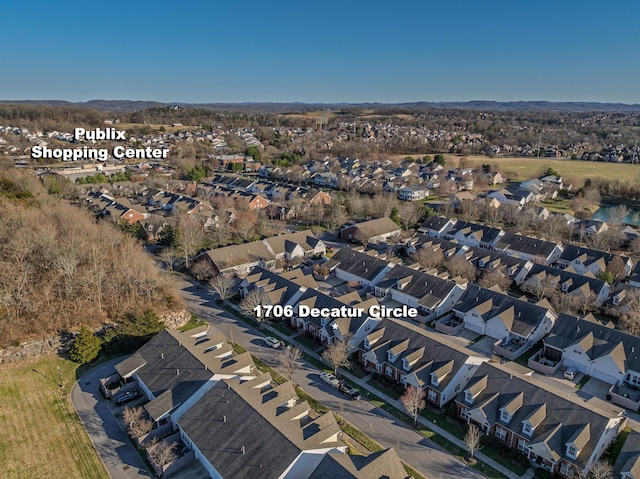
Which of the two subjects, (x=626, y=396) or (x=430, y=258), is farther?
(x=430, y=258)

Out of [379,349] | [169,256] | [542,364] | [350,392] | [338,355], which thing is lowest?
[350,392]

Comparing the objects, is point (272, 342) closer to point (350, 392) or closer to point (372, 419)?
point (350, 392)

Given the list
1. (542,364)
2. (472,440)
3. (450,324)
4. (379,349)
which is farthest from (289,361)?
(542,364)

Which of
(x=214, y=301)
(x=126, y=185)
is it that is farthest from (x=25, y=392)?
(x=126, y=185)

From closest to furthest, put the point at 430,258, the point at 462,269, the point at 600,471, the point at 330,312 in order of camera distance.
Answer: the point at 600,471
the point at 330,312
the point at 462,269
the point at 430,258

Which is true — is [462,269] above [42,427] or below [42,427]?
above

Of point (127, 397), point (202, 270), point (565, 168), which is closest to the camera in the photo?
point (127, 397)

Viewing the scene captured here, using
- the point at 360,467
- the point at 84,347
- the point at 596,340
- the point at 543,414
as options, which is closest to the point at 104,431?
the point at 84,347
